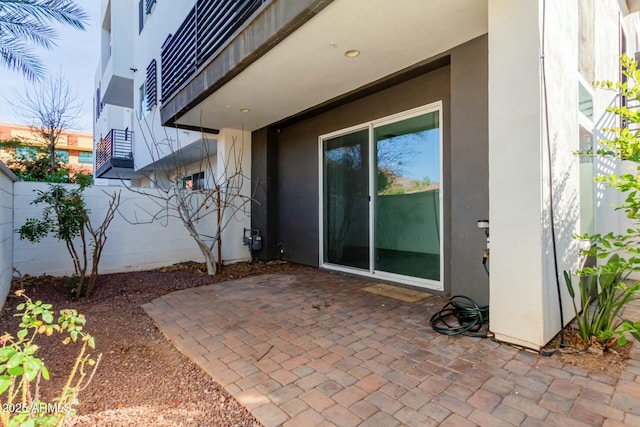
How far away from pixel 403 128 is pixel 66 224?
15.6 feet

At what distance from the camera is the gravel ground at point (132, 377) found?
5.68 ft

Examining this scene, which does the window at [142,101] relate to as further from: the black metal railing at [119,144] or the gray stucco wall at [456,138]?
the gray stucco wall at [456,138]

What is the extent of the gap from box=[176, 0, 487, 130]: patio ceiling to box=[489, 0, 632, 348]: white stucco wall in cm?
50

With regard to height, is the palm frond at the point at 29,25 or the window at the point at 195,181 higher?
the palm frond at the point at 29,25

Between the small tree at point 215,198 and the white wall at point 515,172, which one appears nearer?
the white wall at point 515,172

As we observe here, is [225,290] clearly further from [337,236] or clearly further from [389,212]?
[389,212]

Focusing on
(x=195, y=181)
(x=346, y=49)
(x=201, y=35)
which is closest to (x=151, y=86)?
(x=195, y=181)

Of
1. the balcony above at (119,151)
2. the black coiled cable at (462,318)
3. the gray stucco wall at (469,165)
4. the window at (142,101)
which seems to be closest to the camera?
the black coiled cable at (462,318)

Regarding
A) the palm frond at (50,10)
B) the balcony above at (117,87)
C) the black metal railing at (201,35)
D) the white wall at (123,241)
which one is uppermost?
the balcony above at (117,87)

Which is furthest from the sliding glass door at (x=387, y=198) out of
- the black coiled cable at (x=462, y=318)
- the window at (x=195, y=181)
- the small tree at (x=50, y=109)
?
the small tree at (x=50, y=109)

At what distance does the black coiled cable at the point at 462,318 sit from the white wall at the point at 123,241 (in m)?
4.40

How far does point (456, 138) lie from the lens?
131 inches

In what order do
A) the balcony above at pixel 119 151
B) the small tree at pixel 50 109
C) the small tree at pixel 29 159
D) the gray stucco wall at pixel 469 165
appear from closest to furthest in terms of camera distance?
the gray stucco wall at pixel 469 165, the small tree at pixel 50 109, the small tree at pixel 29 159, the balcony above at pixel 119 151

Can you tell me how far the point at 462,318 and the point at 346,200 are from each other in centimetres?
268
